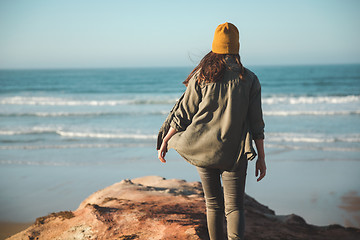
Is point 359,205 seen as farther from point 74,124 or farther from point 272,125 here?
point 74,124

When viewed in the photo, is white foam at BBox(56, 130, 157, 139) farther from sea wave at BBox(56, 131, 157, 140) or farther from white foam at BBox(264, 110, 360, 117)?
white foam at BBox(264, 110, 360, 117)

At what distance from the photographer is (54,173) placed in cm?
659

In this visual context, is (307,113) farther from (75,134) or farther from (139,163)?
(75,134)

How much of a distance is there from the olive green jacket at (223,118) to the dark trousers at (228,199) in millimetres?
83

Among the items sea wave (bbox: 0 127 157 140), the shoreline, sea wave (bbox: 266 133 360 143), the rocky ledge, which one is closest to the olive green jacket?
the rocky ledge

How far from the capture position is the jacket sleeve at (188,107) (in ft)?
6.91

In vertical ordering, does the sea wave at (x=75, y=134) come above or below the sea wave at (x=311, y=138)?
below

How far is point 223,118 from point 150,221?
1.32 meters

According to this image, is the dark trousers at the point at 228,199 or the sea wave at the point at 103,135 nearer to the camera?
the dark trousers at the point at 228,199

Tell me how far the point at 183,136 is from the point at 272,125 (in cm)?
968

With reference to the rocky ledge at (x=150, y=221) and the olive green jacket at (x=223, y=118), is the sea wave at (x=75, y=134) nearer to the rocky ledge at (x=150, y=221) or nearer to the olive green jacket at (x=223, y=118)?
the rocky ledge at (x=150, y=221)

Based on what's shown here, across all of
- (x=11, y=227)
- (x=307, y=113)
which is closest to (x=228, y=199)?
(x=11, y=227)

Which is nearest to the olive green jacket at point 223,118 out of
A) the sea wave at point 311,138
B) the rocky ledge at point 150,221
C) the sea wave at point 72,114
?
the rocky ledge at point 150,221

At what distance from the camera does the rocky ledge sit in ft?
8.96
